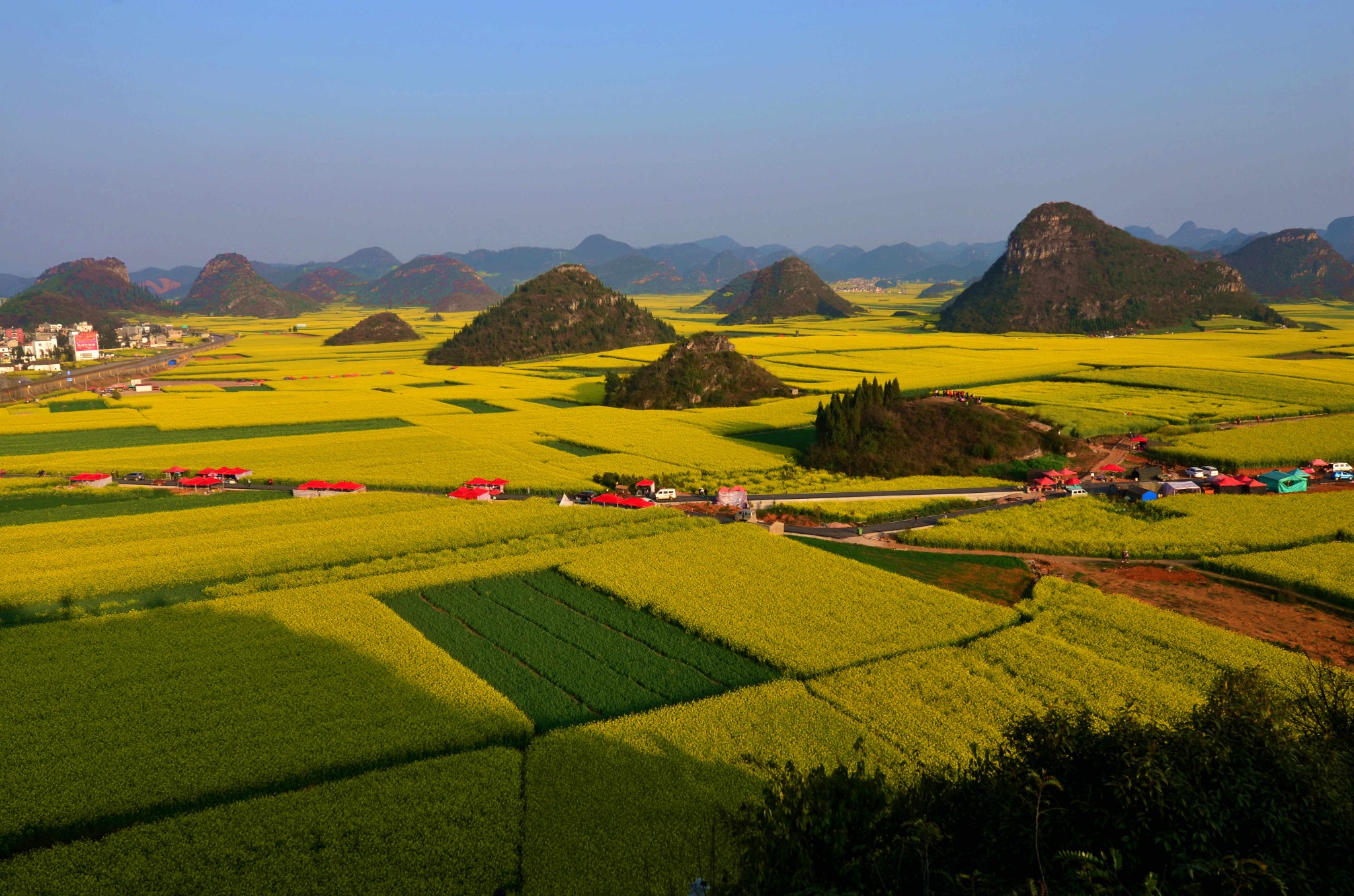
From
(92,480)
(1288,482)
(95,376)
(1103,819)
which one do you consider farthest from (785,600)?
(95,376)

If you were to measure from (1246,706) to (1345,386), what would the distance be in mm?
100202

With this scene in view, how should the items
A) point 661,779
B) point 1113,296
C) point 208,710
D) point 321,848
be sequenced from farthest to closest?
point 1113,296, point 208,710, point 661,779, point 321,848

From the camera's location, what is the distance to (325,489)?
53.8 m

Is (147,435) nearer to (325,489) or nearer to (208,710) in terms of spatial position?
(325,489)

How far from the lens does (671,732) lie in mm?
22922

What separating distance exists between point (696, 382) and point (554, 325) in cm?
7412

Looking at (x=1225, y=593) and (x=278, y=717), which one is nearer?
(x=278, y=717)

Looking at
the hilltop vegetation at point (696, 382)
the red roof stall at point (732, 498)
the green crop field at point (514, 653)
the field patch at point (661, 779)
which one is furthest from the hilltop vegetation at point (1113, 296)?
the field patch at point (661, 779)

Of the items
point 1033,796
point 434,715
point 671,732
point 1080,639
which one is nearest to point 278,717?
point 434,715

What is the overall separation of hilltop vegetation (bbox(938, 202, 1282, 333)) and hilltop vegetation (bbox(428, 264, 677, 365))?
8232 centimetres

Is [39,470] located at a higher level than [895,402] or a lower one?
lower

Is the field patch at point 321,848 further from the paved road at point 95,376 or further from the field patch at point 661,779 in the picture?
the paved road at point 95,376

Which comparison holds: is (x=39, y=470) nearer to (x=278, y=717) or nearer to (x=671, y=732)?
(x=278, y=717)

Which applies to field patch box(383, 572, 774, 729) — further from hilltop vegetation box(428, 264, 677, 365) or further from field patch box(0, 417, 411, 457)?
hilltop vegetation box(428, 264, 677, 365)
